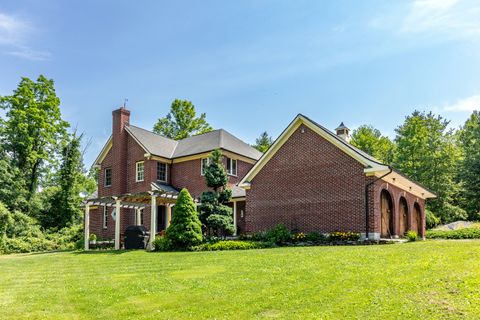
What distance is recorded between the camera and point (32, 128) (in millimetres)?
38156

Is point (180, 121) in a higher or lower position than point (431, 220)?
higher

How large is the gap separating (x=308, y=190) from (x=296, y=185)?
0.71m

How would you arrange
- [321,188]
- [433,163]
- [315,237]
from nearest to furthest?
[315,237] < [321,188] < [433,163]

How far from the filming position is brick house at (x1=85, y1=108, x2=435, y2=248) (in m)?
19.4

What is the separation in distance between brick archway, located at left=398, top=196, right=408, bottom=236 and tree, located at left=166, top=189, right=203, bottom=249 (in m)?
10.8

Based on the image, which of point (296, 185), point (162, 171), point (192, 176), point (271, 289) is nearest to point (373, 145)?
point (192, 176)

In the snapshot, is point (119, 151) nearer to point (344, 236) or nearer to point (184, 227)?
point (184, 227)

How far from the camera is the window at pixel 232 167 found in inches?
1141

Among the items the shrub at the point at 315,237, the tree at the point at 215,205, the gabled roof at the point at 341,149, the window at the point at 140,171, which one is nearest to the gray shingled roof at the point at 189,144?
the window at the point at 140,171

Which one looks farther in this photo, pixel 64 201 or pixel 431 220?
pixel 64 201

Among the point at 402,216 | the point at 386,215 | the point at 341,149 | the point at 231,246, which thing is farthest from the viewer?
the point at 402,216

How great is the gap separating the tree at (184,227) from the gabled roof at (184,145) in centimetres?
876

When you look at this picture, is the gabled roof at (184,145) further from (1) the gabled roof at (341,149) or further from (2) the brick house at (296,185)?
(1) the gabled roof at (341,149)

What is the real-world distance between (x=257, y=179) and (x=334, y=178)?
4349mm
